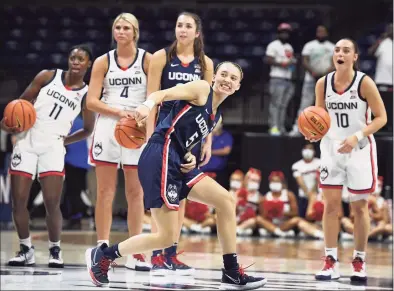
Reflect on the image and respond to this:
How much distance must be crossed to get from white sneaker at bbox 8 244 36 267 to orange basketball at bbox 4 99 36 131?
112 centimetres

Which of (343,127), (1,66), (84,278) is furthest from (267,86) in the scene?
(84,278)

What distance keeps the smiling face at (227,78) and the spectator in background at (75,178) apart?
676 centimetres

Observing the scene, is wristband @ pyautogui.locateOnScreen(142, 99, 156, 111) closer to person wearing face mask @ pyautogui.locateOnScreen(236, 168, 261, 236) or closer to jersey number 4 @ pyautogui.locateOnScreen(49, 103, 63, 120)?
jersey number 4 @ pyautogui.locateOnScreen(49, 103, 63, 120)

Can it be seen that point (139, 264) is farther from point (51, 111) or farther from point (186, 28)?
point (186, 28)

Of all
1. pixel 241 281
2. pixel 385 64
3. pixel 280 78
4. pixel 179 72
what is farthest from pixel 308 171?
pixel 241 281

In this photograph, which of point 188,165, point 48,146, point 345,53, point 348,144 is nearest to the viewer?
point 188,165

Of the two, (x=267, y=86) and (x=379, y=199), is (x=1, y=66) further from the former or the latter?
(x=379, y=199)

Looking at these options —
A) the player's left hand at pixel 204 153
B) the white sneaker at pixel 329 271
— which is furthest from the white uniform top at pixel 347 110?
the player's left hand at pixel 204 153

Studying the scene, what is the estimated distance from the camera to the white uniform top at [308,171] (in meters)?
11.9

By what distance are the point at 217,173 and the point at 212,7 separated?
562 centimetres

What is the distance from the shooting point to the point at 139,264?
757cm

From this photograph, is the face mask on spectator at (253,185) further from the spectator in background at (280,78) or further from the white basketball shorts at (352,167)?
the white basketball shorts at (352,167)

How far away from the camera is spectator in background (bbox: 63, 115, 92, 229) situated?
1241 centimetres

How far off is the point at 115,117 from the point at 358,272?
240 centimetres
